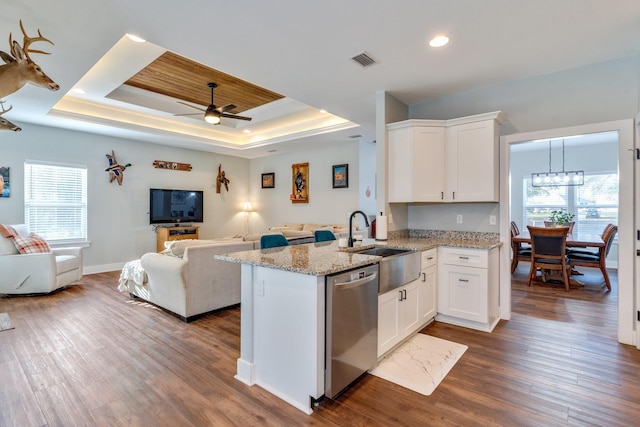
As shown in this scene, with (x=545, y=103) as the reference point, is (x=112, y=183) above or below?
below

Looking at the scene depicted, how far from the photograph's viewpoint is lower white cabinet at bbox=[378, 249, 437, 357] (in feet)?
8.52

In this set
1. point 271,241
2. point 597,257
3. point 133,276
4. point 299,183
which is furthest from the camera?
point 299,183

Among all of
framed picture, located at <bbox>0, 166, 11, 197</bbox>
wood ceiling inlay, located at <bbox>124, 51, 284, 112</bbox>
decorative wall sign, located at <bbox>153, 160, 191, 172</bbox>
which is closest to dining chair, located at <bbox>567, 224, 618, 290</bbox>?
wood ceiling inlay, located at <bbox>124, 51, 284, 112</bbox>

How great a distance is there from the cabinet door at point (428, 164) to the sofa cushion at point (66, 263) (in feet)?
17.1

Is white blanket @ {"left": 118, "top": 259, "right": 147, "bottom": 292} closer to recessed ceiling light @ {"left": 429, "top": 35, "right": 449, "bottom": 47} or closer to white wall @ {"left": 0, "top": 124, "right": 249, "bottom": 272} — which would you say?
white wall @ {"left": 0, "top": 124, "right": 249, "bottom": 272}

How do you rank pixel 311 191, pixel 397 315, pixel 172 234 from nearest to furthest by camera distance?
pixel 397 315, pixel 172 234, pixel 311 191

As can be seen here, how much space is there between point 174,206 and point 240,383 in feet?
19.1

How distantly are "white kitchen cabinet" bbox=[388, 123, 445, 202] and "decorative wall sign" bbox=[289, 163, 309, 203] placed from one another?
4.12m

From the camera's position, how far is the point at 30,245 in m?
4.62

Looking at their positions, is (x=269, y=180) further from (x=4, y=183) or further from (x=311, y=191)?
(x=4, y=183)

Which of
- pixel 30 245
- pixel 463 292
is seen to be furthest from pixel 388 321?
pixel 30 245

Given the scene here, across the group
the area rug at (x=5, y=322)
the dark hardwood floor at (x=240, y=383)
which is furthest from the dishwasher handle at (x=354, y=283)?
the area rug at (x=5, y=322)

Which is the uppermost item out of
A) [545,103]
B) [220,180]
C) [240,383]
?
[545,103]

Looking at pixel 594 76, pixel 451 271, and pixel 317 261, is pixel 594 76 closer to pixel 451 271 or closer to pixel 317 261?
pixel 451 271
